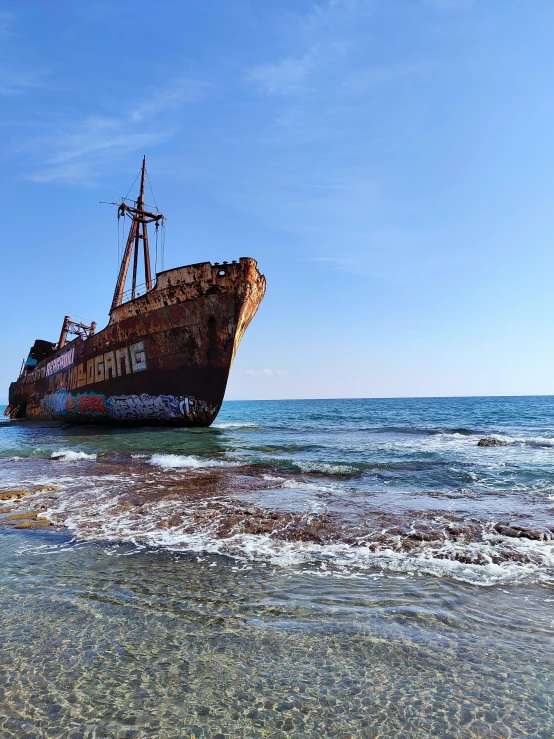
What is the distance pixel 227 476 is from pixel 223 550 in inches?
215

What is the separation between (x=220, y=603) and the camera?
3.62 meters

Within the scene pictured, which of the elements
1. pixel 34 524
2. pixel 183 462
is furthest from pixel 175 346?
pixel 34 524

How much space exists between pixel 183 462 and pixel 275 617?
385 inches

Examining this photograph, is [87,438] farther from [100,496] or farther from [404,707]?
[404,707]

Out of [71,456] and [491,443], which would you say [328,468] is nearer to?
[71,456]

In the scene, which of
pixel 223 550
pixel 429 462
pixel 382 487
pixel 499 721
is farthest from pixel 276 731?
pixel 429 462

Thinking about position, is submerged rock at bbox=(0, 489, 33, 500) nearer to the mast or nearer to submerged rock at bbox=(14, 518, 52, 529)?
submerged rock at bbox=(14, 518, 52, 529)

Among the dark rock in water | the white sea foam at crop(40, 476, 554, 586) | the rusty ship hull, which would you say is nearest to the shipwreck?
the rusty ship hull

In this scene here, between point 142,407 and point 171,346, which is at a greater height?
point 171,346

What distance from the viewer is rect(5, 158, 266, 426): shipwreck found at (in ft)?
68.5

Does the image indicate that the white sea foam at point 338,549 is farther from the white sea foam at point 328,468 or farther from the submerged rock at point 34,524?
the white sea foam at point 328,468

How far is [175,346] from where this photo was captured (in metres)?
21.8

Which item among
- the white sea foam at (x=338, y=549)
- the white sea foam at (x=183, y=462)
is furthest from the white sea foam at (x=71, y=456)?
the white sea foam at (x=338, y=549)

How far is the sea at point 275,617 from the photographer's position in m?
2.30
